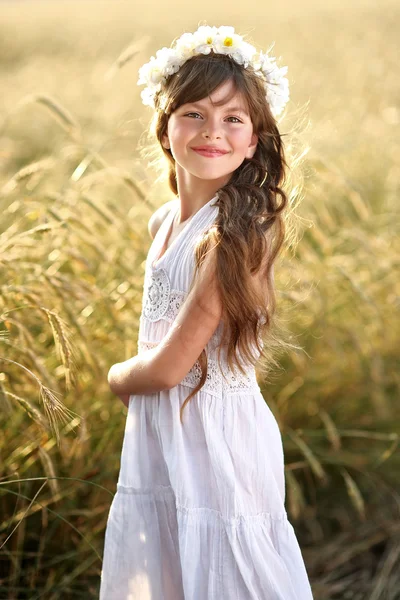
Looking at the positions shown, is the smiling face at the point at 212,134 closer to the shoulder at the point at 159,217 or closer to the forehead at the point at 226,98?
the forehead at the point at 226,98

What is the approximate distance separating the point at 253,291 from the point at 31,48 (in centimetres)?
957

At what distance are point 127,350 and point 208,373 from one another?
24.9 inches

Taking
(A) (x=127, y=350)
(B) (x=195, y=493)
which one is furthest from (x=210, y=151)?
(A) (x=127, y=350)

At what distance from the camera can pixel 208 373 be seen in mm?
1741

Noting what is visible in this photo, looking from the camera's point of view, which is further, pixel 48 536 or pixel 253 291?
pixel 48 536

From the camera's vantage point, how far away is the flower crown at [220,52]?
5.73ft

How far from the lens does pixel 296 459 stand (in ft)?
9.41

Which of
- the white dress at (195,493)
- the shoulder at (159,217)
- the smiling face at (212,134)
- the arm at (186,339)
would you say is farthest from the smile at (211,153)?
the shoulder at (159,217)

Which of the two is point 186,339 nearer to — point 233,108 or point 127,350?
point 233,108

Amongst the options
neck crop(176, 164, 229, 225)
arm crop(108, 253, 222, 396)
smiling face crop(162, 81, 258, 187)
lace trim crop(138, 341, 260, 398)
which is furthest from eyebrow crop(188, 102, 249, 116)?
lace trim crop(138, 341, 260, 398)

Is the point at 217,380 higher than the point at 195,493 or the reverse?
higher

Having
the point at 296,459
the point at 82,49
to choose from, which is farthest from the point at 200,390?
the point at 82,49

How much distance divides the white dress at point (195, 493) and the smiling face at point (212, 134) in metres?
0.09

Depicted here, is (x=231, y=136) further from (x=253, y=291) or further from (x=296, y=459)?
(x=296, y=459)
